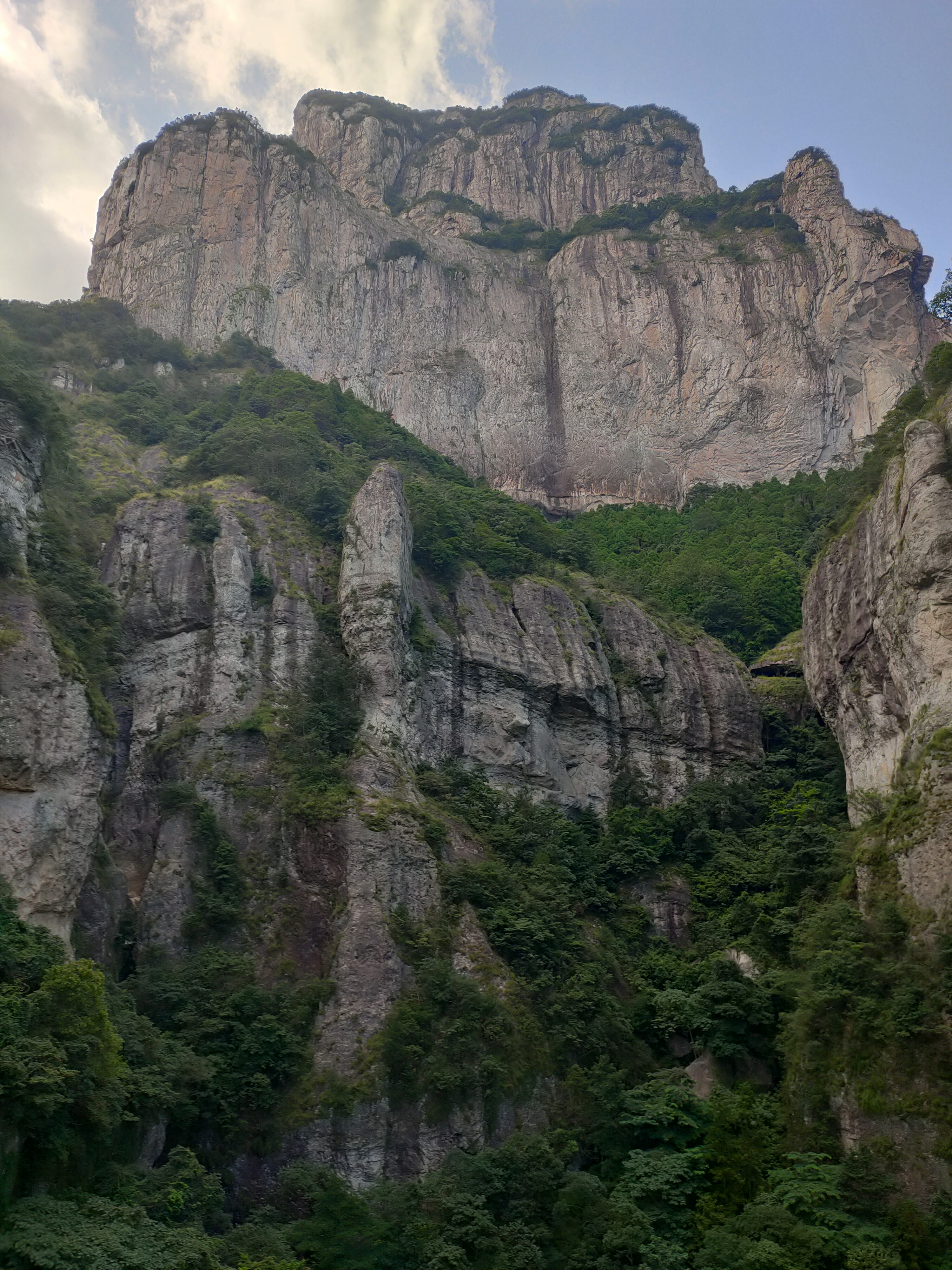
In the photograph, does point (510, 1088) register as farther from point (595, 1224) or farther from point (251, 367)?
point (251, 367)

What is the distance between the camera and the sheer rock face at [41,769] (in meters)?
22.6

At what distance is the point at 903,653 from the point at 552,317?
51.8m

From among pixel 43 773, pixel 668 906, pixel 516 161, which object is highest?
pixel 516 161

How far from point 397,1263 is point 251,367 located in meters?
47.9

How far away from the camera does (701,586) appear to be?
162ft

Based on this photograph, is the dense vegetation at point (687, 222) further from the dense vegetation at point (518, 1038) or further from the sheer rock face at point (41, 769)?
the sheer rock face at point (41, 769)

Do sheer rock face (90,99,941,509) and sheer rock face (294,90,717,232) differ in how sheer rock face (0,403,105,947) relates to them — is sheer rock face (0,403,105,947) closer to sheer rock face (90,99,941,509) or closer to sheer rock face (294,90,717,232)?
sheer rock face (90,99,941,509)

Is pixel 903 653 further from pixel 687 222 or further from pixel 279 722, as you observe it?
pixel 687 222

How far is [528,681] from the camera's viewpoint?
3841 cm

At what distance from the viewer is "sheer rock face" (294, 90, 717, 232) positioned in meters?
84.3

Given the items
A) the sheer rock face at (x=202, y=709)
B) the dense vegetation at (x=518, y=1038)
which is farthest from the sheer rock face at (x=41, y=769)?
the sheer rock face at (x=202, y=709)

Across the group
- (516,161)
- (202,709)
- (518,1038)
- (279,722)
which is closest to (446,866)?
(518,1038)

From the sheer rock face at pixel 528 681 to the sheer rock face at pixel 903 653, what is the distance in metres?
5.83

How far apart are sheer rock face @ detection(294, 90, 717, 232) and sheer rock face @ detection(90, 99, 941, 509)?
980 centimetres
